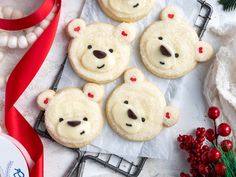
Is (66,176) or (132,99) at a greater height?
(132,99)

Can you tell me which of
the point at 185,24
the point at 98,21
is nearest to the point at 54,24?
the point at 98,21

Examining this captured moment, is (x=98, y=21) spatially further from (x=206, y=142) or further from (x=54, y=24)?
(x=206, y=142)

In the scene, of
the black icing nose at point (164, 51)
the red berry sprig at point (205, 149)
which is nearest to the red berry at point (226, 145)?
the red berry sprig at point (205, 149)

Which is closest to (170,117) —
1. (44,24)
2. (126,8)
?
(126,8)

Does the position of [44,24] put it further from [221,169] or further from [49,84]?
[221,169]

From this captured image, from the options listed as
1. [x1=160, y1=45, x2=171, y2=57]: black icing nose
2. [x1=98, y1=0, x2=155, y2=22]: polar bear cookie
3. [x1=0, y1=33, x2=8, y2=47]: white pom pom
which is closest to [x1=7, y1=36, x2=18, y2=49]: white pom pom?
[x1=0, y1=33, x2=8, y2=47]: white pom pom

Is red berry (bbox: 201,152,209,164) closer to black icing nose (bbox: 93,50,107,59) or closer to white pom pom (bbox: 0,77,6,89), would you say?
black icing nose (bbox: 93,50,107,59)
